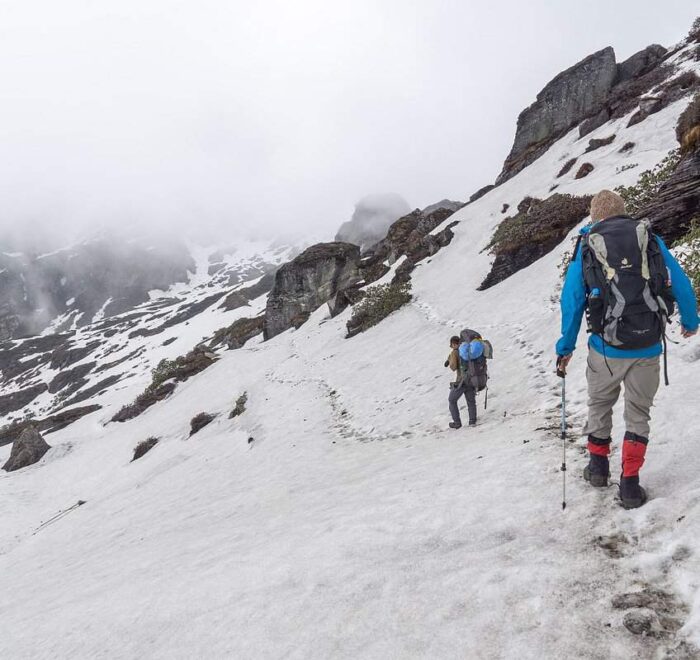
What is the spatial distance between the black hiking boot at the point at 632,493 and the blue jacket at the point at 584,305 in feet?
3.97

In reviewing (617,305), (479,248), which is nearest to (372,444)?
(617,305)

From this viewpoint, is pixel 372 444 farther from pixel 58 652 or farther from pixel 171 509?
pixel 58 652

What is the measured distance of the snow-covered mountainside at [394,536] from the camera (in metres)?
3.31

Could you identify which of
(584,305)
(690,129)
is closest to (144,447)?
(584,305)

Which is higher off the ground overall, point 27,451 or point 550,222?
point 550,222

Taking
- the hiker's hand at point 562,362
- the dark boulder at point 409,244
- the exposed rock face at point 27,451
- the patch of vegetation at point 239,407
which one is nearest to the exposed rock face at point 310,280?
the dark boulder at point 409,244

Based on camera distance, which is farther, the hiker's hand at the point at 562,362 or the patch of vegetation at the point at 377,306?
the patch of vegetation at the point at 377,306

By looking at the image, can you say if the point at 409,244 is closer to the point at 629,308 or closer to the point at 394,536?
the point at 394,536

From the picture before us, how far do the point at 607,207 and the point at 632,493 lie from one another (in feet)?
9.43

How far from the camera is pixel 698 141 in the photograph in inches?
561

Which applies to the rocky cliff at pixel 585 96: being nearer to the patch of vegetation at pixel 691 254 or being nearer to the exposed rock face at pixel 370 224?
the patch of vegetation at pixel 691 254

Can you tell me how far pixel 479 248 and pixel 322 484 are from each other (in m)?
27.7

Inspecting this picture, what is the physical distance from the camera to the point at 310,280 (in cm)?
5309

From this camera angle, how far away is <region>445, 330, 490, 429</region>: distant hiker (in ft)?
31.8
